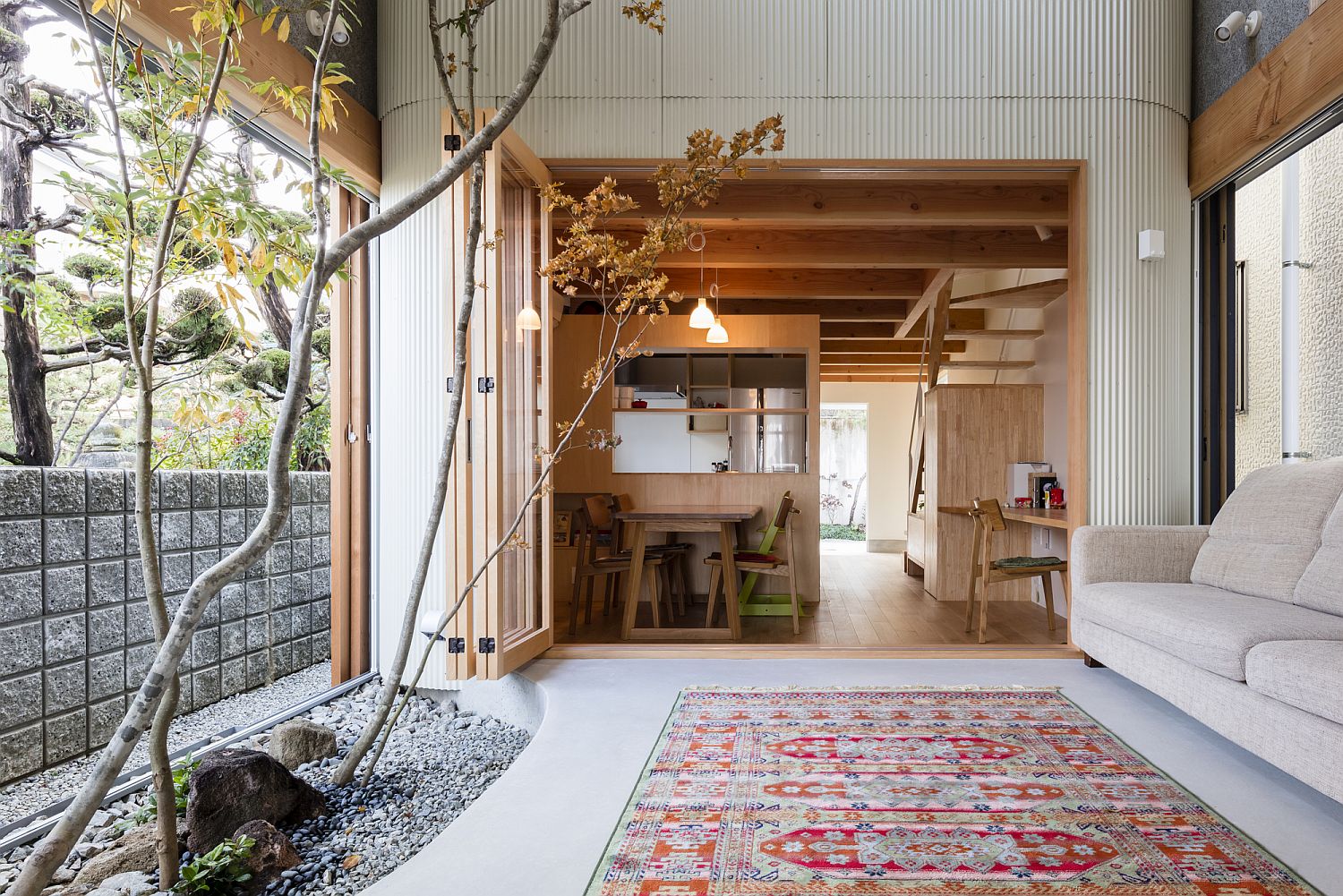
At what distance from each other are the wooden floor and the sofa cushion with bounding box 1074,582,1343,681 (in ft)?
3.94

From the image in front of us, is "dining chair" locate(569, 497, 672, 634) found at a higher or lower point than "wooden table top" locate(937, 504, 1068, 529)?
lower

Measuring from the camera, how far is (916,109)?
13.4 feet

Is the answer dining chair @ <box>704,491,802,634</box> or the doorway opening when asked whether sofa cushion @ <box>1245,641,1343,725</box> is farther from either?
the doorway opening

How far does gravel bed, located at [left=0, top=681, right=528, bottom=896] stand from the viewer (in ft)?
7.98

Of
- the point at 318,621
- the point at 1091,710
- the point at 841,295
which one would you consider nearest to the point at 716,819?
the point at 1091,710

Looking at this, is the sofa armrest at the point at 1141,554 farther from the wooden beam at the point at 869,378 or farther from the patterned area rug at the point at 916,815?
the wooden beam at the point at 869,378

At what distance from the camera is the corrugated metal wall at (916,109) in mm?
4012

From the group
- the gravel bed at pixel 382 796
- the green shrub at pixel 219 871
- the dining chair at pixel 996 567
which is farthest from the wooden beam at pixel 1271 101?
the green shrub at pixel 219 871

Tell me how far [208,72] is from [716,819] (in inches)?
96.9

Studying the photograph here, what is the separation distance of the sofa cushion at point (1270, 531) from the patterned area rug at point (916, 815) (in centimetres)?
84

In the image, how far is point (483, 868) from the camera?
1.93 meters

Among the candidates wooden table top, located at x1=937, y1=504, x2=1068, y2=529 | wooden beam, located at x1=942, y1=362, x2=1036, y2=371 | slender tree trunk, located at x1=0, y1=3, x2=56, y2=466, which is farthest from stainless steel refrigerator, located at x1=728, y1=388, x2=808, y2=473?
slender tree trunk, located at x1=0, y1=3, x2=56, y2=466

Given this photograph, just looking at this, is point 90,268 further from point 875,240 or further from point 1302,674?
point 1302,674

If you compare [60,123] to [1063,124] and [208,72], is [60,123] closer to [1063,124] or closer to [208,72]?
[208,72]
